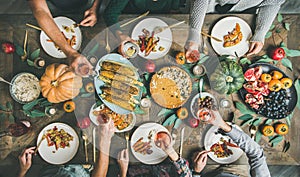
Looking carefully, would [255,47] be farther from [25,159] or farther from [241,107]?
[25,159]

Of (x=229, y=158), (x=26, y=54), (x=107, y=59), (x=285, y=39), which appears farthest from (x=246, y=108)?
(x=26, y=54)

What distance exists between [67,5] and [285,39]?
1.28 m

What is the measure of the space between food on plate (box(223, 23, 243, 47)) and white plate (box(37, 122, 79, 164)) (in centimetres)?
103

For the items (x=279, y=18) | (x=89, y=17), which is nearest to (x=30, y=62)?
(x=89, y=17)

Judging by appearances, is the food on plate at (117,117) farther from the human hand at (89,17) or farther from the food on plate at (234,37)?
the food on plate at (234,37)

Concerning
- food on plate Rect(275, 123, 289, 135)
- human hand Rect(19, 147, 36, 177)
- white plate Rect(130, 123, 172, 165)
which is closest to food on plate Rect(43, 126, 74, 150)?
human hand Rect(19, 147, 36, 177)

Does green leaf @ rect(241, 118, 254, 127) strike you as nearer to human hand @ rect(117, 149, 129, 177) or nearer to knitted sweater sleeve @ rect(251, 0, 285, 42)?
knitted sweater sleeve @ rect(251, 0, 285, 42)

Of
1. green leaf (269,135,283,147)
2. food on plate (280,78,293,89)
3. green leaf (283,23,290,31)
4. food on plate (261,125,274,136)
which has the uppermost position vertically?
green leaf (283,23,290,31)

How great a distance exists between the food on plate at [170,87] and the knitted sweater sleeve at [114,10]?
0.40 meters

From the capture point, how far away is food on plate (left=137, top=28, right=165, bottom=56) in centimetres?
195

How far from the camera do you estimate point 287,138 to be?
200 centimetres

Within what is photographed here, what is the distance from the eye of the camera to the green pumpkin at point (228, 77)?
1920 millimetres

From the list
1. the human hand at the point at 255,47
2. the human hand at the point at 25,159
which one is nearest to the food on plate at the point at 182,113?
the human hand at the point at 255,47

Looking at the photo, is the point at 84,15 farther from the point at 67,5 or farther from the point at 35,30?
the point at 35,30
